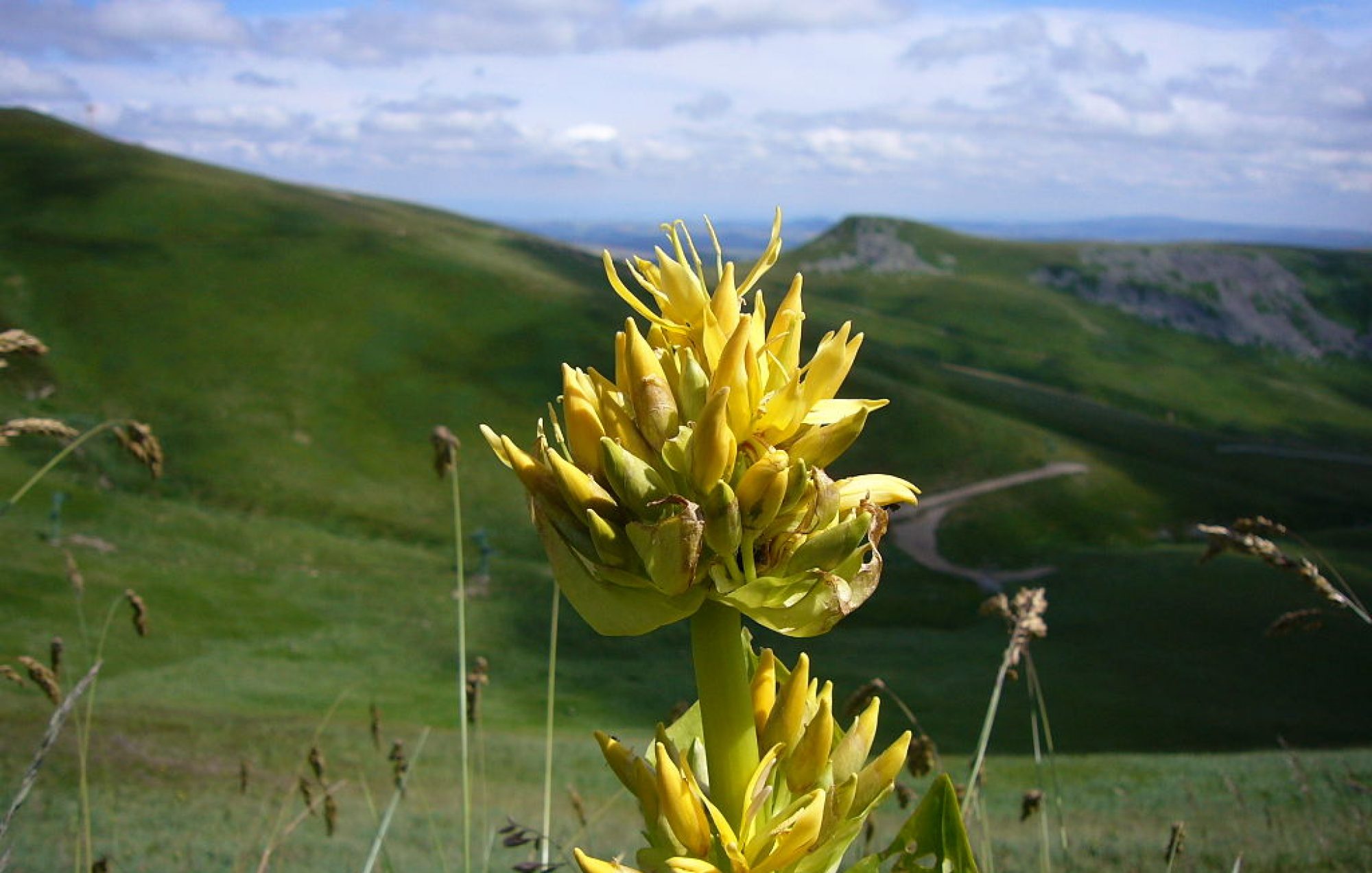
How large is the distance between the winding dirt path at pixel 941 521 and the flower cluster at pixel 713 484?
134 ft

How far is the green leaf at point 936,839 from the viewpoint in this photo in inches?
80.9

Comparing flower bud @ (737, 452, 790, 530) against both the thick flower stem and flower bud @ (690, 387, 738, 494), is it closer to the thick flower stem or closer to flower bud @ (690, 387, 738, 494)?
flower bud @ (690, 387, 738, 494)

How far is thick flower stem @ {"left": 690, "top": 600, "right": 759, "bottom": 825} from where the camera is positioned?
6.50 ft

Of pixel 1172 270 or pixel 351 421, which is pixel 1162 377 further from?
pixel 351 421

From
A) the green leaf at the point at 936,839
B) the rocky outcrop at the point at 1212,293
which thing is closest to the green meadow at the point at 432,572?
the green leaf at the point at 936,839

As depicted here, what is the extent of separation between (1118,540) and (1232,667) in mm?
26410

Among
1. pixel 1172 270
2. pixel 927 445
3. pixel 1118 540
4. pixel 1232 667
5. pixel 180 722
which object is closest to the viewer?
pixel 180 722

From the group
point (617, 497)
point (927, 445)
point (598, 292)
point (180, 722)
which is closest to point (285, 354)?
point (598, 292)

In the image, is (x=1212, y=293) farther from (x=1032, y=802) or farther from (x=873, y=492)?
A: (x=873, y=492)

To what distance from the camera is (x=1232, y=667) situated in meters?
29.8

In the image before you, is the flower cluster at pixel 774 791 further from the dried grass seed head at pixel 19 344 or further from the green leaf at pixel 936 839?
the dried grass seed head at pixel 19 344

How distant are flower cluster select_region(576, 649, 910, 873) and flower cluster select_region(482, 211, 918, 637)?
212 millimetres

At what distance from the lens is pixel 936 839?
2.12m

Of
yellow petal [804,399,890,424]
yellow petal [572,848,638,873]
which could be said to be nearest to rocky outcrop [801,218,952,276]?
yellow petal [804,399,890,424]
